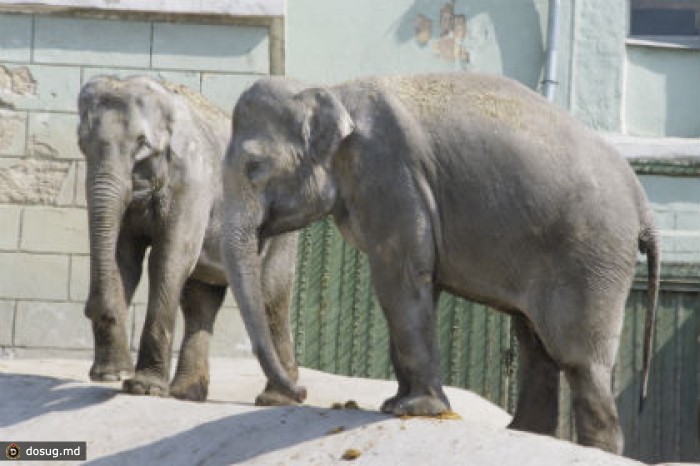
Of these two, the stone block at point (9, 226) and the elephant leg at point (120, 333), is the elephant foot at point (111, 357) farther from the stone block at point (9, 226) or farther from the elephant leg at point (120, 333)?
the stone block at point (9, 226)

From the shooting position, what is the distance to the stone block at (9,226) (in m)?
13.8

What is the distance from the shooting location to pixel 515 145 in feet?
28.3

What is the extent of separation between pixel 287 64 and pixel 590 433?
24.5 feet

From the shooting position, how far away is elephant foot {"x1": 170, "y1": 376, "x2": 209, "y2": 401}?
10.6m

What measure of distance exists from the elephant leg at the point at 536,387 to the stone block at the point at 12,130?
585 centimetres

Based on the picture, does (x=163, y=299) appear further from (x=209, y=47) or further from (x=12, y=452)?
(x=209, y=47)

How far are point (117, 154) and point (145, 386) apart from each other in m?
1.30

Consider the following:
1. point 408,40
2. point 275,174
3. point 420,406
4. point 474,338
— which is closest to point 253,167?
point 275,174

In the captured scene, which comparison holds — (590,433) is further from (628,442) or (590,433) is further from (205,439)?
(628,442)

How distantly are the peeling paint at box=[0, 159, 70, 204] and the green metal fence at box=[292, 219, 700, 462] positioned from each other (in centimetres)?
217

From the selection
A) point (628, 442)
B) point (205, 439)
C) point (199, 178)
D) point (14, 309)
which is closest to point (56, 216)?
point (14, 309)

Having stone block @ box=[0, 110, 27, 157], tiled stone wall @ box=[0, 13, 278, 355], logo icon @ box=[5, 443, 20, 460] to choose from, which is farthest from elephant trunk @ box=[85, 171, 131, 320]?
stone block @ box=[0, 110, 27, 157]

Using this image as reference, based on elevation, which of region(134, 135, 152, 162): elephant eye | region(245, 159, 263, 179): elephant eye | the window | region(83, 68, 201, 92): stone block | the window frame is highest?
the window

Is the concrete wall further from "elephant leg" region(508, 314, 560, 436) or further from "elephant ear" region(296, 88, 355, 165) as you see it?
"elephant ear" region(296, 88, 355, 165)
